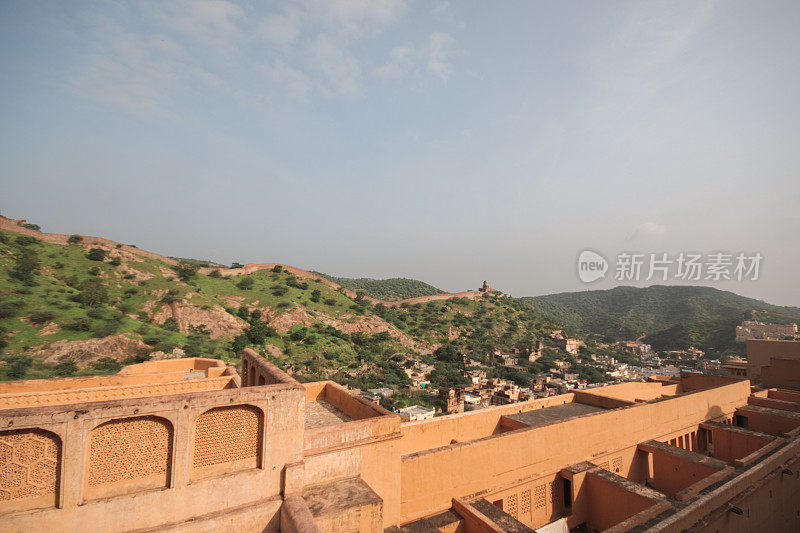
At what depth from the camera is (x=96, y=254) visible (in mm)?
41906

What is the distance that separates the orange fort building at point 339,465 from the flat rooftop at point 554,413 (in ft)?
0.35

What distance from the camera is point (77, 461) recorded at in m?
4.05

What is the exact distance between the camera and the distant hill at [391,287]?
10619cm

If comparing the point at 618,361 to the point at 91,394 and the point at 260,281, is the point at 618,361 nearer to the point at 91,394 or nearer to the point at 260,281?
the point at 260,281

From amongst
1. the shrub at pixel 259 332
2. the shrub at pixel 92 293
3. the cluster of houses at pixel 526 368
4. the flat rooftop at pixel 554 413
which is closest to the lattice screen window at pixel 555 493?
the flat rooftop at pixel 554 413

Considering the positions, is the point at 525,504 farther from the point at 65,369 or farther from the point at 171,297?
the point at 171,297

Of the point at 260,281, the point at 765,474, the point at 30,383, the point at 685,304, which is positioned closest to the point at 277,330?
the point at 260,281

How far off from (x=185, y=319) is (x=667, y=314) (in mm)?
116794

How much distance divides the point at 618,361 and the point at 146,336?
74.7m

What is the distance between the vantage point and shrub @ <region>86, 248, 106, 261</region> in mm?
41594

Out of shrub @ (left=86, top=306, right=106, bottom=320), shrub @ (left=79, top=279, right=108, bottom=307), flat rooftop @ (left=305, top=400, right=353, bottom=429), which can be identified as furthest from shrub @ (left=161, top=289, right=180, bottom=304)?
flat rooftop @ (left=305, top=400, right=353, bottom=429)

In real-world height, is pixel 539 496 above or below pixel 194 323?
above

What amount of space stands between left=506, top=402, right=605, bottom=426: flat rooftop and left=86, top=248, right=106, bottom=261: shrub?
1938 inches

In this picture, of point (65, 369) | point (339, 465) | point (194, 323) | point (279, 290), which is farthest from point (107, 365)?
point (339, 465)
